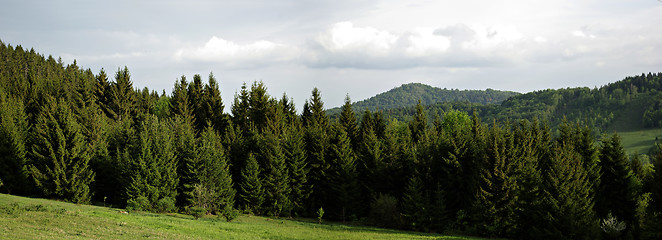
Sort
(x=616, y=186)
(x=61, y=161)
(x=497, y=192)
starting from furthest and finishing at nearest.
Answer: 1. (x=61, y=161)
2. (x=497, y=192)
3. (x=616, y=186)

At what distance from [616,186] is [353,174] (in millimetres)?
31324

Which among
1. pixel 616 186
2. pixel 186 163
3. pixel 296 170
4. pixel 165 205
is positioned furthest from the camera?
pixel 296 170

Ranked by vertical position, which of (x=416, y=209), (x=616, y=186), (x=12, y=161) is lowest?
(x=416, y=209)

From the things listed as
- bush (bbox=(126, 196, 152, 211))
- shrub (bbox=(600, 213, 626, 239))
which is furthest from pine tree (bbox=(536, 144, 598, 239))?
bush (bbox=(126, 196, 152, 211))

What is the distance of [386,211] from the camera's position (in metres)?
52.8

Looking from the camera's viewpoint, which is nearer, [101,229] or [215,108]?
[101,229]

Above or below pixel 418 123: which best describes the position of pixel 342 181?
below

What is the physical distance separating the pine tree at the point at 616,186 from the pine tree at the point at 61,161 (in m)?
60.7

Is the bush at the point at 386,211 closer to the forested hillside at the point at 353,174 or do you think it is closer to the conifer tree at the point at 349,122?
the forested hillside at the point at 353,174

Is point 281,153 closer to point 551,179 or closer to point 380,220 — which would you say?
point 380,220

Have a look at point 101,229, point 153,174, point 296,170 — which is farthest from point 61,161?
point 101,229

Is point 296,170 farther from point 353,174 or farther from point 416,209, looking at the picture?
point 416,209

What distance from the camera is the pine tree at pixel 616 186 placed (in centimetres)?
4475

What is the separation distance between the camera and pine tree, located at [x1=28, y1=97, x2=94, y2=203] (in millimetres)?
51625
